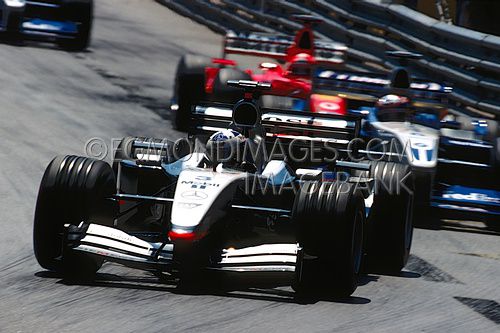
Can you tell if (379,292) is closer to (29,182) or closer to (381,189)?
(381,189)

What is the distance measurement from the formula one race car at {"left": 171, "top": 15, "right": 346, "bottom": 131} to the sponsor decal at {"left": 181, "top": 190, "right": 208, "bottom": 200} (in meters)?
5.69

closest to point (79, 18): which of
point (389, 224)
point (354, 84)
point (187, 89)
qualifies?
point (187, 89)

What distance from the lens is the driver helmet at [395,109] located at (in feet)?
41.1

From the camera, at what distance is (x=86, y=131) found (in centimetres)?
1391

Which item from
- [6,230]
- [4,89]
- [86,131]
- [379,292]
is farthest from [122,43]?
[379,292]

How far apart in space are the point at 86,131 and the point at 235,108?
4873 mm

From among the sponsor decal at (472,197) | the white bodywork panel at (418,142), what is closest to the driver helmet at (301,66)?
the white bodywork panel at (418,142)

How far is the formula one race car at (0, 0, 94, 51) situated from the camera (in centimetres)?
1761

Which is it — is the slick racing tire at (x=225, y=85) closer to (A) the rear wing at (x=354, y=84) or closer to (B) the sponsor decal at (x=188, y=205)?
(A) the rear wing at (x=354, y=84)

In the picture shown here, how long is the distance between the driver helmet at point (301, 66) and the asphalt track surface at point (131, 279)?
1.83 meters

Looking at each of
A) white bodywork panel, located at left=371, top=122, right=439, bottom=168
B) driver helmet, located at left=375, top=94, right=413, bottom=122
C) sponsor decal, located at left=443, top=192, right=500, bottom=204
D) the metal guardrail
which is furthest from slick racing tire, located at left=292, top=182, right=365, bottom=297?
the metal guardrail

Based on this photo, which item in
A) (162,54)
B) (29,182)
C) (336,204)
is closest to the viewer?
(336,204)

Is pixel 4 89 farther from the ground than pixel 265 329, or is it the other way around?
pixel 4 89

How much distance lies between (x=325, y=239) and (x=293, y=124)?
10.5 ft
